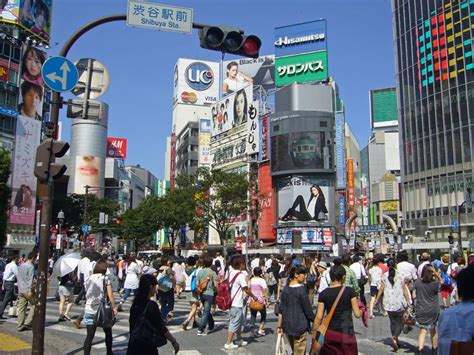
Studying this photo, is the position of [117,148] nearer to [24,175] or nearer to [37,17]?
[37,17]

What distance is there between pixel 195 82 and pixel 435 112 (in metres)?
67.8

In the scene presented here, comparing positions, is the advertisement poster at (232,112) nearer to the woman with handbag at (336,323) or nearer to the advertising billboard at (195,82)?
the advertising billboard at (195,82)

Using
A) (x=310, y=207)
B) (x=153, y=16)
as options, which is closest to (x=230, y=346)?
(x=153, y=16)

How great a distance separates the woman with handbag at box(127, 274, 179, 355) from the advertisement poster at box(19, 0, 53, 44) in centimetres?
5847

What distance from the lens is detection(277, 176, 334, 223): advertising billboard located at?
61.8 m

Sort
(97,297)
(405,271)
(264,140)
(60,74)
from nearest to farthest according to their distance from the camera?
(60,74)
(97,297)
(405,271)
(264,140)

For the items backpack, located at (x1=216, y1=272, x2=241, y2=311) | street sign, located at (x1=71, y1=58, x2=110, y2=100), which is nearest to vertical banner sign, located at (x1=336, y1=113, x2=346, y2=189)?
backpack, located at (x1=216, y1=272, x2=241, y2=311)

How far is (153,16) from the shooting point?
854 cm

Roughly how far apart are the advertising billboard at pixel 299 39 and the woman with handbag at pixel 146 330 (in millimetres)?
69051

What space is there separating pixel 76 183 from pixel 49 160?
10474cm

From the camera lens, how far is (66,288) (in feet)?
42.8

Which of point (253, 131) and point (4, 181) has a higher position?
point (253, 131)

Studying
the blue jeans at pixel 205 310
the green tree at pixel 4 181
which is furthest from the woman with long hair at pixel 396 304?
the green tree at pixel 4 181

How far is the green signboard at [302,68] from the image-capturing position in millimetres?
70125
